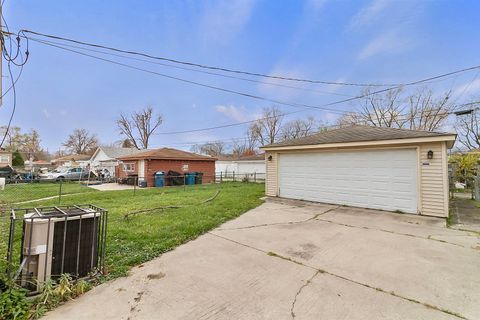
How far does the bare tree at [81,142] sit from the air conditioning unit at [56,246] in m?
58.3

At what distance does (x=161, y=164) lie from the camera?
17938mm

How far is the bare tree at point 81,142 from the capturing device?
52.8 metres

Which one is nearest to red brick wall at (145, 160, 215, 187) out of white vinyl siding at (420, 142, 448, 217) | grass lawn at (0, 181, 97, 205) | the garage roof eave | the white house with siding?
grass lawn at (0, 181, 97, 205)

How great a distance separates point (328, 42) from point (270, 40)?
9.06 feet

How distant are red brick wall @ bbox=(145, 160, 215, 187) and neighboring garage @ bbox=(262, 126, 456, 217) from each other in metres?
10.5

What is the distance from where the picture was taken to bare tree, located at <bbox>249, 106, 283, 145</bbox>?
34781mm

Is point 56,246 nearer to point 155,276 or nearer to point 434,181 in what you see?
point 155,276

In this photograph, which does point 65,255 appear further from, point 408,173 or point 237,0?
point 237,0

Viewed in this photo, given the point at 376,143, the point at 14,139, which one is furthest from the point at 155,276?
the point at 14,139

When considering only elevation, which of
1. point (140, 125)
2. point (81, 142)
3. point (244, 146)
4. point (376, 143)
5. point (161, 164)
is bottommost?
point (161, 164)

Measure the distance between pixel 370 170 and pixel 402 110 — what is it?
70.9ft

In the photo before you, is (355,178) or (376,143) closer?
(376,143)

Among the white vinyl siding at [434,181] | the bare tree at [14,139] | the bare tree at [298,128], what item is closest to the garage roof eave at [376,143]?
the white vinyl siding at [434,181]

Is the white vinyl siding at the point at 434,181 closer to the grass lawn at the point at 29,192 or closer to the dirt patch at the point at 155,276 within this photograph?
the dirt patch at the point at 155,276
